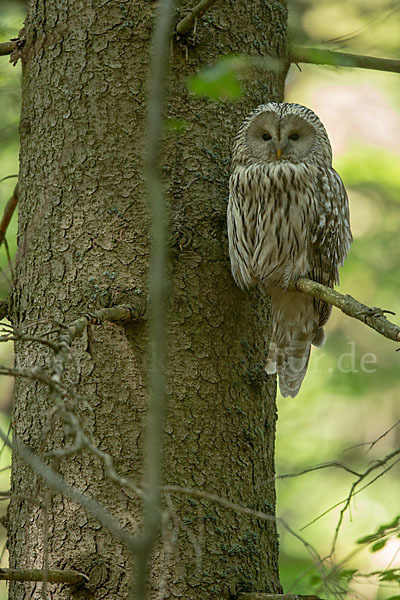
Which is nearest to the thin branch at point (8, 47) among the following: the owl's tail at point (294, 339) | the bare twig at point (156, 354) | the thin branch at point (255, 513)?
the owl's tail at point (294, 339)

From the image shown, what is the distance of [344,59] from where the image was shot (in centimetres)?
275

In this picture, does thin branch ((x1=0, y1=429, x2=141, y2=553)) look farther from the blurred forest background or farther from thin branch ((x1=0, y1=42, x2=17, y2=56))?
the blurred forest background

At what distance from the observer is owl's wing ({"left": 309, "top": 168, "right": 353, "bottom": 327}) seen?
3.38 m

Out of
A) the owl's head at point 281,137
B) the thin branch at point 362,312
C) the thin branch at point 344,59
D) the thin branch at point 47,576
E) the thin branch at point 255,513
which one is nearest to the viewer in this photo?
the thin branch at point 255,513

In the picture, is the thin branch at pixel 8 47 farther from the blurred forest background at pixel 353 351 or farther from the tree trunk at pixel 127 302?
the blurred forest background at pixel 353 351

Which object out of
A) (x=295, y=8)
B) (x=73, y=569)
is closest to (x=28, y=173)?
(x=73, y=569)

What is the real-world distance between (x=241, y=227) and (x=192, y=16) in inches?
33.9

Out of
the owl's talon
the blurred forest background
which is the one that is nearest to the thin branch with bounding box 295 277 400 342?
the owl's talon

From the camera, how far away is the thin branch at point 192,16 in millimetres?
2584

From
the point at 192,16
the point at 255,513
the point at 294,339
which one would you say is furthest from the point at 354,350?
the point at 255,513

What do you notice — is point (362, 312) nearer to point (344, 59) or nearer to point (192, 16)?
point (344, 59)

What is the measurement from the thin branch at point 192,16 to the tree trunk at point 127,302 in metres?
0.06

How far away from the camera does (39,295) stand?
265cm

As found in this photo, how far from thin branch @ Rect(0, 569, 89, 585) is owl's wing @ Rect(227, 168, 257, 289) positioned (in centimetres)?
119
